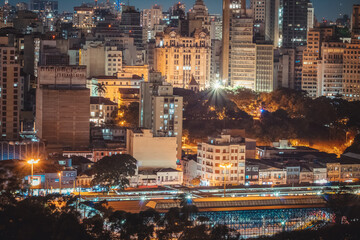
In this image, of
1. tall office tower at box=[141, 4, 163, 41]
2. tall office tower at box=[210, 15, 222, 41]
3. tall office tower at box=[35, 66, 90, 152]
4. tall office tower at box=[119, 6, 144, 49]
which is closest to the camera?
tall office tower at box=[35, 66, 90, 152]

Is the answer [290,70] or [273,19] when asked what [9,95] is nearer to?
[290,70]

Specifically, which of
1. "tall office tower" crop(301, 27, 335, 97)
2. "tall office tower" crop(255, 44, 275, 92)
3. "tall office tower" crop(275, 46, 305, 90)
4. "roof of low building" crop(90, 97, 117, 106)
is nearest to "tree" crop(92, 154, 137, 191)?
"roof of low building" crop(90, 97, 117, 106)

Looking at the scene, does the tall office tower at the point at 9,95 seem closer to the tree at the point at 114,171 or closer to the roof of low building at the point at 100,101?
the roof of low building at the point at 100,101

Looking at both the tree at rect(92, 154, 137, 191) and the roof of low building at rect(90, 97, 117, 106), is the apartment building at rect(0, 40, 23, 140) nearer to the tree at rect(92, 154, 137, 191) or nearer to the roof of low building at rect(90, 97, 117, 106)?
the roof of low building at rect(90, 97, 117, 106)

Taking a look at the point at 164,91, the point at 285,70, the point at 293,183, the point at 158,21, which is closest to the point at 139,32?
the point at 158,21

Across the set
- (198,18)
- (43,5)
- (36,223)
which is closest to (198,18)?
(198,18)
